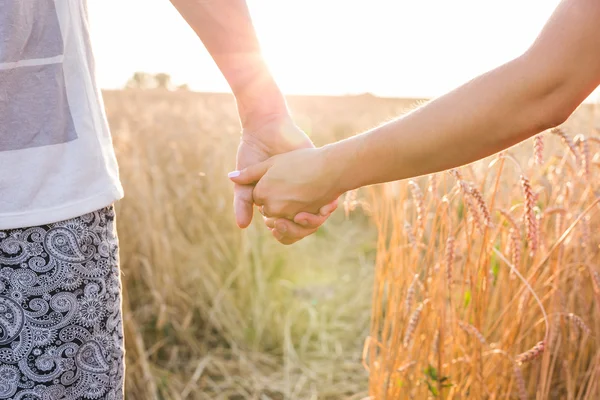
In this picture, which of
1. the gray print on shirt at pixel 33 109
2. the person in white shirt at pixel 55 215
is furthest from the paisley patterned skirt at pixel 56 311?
the gray print on shirt at pixel 33 109

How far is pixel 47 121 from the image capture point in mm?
770

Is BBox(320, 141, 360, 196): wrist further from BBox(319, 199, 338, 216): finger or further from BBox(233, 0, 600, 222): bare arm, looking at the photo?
BBox(319, 199, 338, 216): finger

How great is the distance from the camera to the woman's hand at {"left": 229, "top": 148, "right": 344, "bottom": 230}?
1130mm

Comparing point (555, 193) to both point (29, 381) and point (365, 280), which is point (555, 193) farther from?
point (365, 280)

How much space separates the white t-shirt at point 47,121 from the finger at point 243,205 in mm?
574

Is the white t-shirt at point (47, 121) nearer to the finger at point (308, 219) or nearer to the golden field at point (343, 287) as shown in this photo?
the finger at point (308, 219)

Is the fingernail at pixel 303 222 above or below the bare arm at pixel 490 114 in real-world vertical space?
below

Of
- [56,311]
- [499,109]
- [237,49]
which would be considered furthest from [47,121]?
[499,109]

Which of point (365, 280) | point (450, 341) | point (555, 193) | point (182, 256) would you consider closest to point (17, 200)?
point (450, 341)

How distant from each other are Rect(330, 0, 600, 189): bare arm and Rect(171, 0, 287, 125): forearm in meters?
0.32

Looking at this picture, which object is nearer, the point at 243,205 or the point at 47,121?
the point at 47,121

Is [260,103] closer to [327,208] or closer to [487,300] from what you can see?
[327,208]

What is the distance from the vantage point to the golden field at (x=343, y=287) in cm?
141

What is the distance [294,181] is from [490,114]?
0.46m
